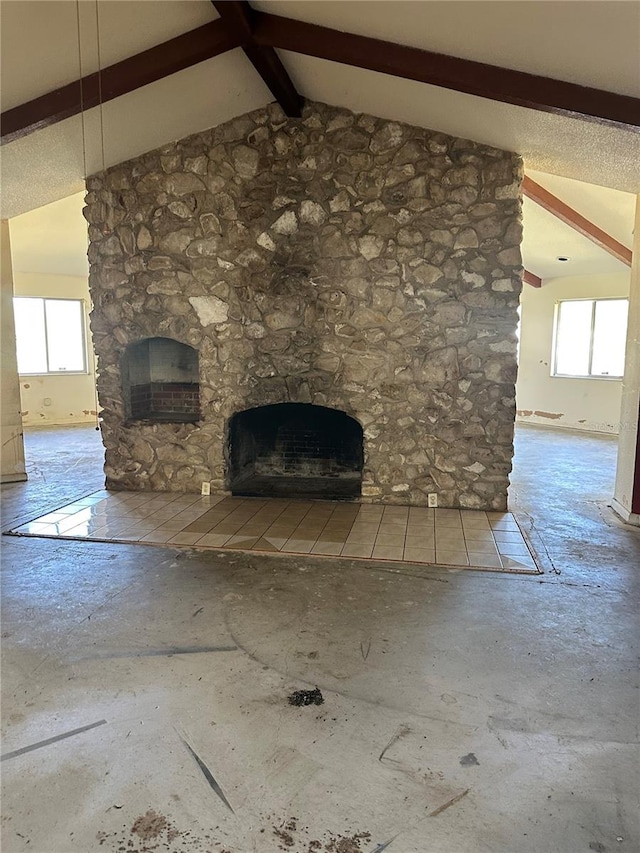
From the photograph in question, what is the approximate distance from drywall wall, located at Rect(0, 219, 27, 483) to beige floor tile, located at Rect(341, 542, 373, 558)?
3.63 meters

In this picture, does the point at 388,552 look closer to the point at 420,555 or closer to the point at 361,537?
the point at 420,555

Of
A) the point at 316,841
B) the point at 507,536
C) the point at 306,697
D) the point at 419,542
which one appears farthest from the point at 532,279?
the point at 316,841

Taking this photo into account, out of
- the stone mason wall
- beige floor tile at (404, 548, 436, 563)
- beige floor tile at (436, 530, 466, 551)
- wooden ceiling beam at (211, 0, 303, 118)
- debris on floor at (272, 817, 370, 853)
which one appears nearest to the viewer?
debris on floor at (272, 817, 370, 853)

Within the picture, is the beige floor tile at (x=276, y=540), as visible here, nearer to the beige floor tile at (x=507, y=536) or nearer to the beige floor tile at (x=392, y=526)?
the beige floor tile at (x=392, y=526)

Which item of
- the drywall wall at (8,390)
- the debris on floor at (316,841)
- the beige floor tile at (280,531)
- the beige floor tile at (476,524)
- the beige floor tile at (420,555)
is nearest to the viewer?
the debris on floor at (316,841)

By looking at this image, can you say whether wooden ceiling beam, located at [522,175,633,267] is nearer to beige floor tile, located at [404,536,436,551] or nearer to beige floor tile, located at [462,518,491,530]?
beige floor tile, located at [462,518,491,530]

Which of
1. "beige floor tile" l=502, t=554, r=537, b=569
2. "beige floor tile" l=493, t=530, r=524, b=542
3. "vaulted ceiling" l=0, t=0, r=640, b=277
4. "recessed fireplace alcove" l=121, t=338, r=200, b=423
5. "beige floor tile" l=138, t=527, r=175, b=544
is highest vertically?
"vaulted ceiling" l=0, t=0, r=640, b=277

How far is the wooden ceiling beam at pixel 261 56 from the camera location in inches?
120

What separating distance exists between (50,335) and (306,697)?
8572mm

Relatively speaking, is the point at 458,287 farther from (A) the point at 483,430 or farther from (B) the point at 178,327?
(B) the point at 178,327

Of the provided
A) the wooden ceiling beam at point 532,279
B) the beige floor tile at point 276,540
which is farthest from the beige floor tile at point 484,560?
the wooden ceiling beam at point 532,279

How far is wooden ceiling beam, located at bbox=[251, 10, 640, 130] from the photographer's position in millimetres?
2869

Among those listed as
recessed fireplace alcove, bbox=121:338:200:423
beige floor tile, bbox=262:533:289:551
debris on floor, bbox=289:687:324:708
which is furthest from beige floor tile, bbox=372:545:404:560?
recessed fireplace alcove, bbox=121:338:200:423

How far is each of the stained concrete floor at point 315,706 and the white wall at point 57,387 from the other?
6101mm
